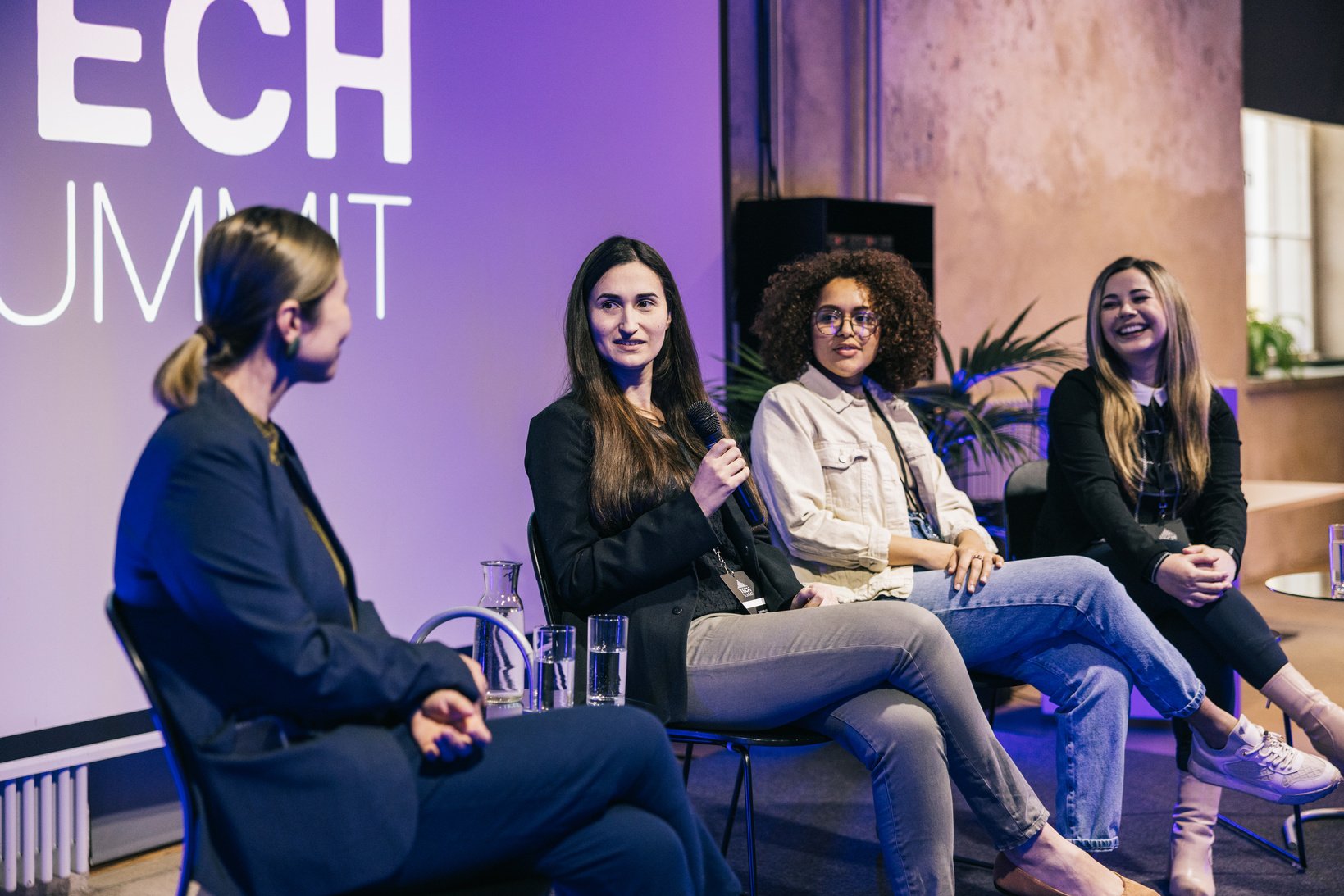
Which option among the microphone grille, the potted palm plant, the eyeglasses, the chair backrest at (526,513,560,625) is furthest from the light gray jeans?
the potted palm plant

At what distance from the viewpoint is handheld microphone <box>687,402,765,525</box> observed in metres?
2.41

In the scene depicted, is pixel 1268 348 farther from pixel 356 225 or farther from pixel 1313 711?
pixel 356 225

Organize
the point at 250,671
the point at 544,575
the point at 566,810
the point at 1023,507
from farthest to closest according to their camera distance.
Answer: the point at 1023,507 < the point at 544,575 < the point at 566,810 < the point at 250,671

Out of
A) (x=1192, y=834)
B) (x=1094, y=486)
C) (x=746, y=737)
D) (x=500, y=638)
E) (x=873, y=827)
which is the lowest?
(x=873, y=827)

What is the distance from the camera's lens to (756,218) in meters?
4.30

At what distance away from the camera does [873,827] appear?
3154 millimetres

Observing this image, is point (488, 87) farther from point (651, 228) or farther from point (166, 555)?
point (166, 555)

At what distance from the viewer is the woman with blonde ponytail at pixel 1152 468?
110 inches

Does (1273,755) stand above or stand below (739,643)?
below

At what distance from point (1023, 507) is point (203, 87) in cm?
225

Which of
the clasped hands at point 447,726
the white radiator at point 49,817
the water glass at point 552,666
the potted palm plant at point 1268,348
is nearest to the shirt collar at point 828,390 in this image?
the water glass at point 552,666

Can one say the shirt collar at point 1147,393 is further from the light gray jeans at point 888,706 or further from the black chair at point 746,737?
the black chair at point 746,737

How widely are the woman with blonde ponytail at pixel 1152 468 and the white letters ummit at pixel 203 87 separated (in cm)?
180

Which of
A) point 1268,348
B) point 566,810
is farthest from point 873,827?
point 1268,348
